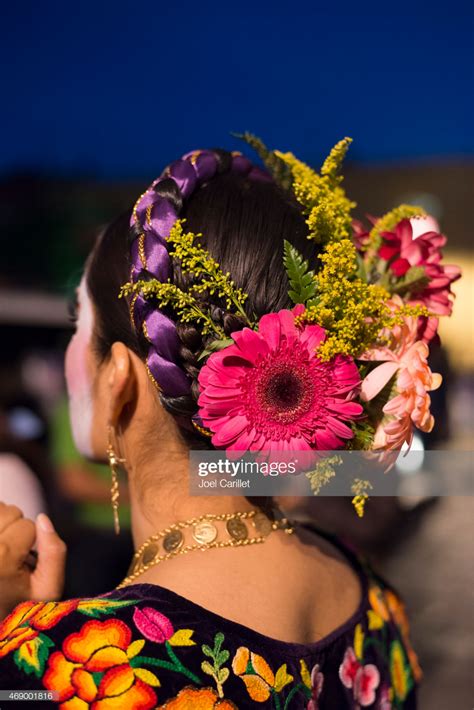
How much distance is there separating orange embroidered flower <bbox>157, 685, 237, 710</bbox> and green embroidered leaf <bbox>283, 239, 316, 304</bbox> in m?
0.48

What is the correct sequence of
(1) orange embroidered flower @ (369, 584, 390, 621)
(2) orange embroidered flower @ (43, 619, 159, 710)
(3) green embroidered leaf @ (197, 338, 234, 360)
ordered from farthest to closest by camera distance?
(1) orange embroidered flower @ (369, 584, 390, 621), (3) green embroidered leaf @ (197, 338, 234, 360), (2) orange embroidered flower @ (43, 619, 159, 710)

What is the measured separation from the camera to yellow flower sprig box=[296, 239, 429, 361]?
0.88 m

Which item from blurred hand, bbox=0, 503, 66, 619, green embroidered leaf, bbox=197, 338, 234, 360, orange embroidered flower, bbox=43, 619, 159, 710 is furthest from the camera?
blurred hand, bbox=0, 503, 66, 619

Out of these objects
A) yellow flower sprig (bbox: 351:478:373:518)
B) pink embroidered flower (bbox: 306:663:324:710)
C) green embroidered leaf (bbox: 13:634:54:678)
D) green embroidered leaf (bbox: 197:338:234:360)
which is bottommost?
pink embroidered flower (bbox: 306:663:324:710)

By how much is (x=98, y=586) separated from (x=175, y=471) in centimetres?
87

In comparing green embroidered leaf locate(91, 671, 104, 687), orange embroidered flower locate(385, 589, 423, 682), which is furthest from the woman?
orange embroidered flower locate(385, 589, 423, 682)

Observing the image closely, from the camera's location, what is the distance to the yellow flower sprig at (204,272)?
86cm

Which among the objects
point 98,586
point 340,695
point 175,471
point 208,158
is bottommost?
point 98,586

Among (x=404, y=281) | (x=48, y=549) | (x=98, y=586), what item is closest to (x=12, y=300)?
(x=98, y=586)

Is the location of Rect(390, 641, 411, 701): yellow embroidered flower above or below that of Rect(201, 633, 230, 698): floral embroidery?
below

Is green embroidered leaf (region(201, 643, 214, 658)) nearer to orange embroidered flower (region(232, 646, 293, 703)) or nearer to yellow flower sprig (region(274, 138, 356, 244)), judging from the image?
orange embroidered flower (region(232, 646, 293, 703))

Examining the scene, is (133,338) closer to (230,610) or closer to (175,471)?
(175,471)

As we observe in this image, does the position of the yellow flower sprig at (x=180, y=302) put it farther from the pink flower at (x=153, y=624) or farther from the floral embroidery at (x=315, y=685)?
the floral embroidery at (x=315, y=685)

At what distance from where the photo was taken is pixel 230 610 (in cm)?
89
